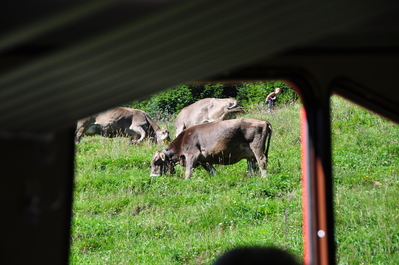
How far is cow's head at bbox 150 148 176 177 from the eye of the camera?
21.0ft

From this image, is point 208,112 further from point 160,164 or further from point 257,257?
point 257,257

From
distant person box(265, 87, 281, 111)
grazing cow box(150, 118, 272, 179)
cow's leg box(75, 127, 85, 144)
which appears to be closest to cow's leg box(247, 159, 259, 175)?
grazing cow box(150, 118, 272, 179)

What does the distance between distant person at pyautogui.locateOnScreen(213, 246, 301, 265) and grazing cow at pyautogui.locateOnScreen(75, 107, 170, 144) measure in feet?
22.7

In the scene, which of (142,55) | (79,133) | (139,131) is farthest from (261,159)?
(142,55)

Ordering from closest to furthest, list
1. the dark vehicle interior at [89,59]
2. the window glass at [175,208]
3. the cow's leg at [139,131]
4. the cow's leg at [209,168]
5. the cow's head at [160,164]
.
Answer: the dark vehicle interior at [89,59] < the window glass at [175,208] < the cow's head at [160,164] < the cow's leg at [209,168] < the cow's leg at [139,131]

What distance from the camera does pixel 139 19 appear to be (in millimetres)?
837

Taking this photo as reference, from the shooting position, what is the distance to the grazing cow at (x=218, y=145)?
259 inches

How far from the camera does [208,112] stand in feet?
26.6

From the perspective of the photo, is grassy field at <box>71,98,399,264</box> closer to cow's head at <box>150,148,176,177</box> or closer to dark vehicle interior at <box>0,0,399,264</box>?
cow's head at <box>150,148,176,177</box>

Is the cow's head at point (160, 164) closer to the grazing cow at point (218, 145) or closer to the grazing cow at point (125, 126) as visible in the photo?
the grazing cow at point (218, 145)

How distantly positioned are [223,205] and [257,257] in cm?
511

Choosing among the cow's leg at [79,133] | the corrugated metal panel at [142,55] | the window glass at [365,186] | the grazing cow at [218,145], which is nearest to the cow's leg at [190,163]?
the grazing cow at [218,145]

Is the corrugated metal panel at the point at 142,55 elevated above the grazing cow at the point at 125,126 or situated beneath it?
situated beneath

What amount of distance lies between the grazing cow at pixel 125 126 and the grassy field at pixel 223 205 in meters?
0.24
